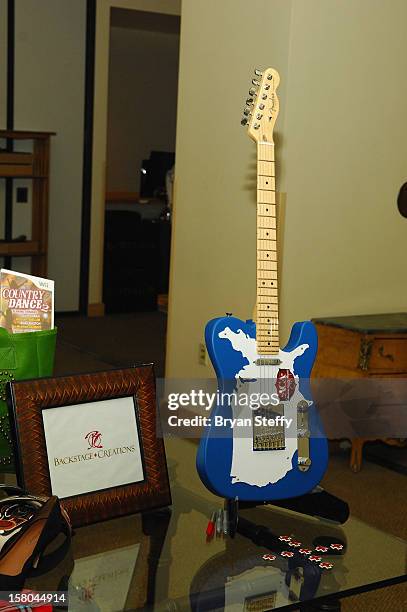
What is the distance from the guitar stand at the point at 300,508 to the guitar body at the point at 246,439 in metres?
0.02

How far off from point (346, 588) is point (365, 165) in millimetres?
3196

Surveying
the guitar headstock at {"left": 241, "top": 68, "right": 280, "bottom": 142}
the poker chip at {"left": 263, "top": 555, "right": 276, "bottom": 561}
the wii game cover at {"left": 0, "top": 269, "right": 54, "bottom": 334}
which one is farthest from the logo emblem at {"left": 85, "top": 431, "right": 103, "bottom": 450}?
the guitar headstock at {"left": 241, "top": 68, "right": 280, "bottom": 142}

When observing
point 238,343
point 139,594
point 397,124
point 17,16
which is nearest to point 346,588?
point 139,594

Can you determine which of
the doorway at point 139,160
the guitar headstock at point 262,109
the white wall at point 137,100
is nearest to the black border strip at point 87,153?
the doorway at point 139,160

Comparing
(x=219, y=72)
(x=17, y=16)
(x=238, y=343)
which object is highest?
(x=17, y=16)

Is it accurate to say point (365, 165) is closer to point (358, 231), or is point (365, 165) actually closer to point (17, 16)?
point (358, 231)

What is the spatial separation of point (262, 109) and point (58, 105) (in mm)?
5754

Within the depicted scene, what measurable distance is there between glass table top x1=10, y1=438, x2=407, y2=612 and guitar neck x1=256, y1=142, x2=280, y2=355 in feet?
1.29

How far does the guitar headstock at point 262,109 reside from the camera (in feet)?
7.08

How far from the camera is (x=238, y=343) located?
2037 millimetres

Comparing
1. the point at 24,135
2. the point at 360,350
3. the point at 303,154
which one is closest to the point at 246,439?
the point at 360,350

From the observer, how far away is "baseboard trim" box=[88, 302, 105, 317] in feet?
26.4

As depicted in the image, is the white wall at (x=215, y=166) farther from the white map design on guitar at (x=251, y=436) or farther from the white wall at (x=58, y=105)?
the white wall at (x=58, y=105)

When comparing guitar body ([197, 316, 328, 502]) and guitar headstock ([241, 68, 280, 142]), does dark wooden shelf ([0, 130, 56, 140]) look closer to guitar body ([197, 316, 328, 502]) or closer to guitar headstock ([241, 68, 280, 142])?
guitar headstock ([241, 68, 280, 142])
